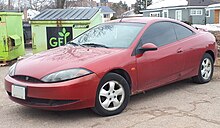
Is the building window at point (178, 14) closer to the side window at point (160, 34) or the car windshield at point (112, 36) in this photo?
the side window at point (160, 34)

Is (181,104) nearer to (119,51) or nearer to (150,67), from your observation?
(150,67)

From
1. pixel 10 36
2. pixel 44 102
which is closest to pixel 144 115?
pixel 44 102

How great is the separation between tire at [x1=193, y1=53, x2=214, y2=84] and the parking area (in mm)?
677

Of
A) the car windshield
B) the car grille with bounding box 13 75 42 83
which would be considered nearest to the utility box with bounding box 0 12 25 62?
the car windshield

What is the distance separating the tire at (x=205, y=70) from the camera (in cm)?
621

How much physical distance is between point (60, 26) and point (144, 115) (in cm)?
557

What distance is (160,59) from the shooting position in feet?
16.9

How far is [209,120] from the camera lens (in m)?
4.26

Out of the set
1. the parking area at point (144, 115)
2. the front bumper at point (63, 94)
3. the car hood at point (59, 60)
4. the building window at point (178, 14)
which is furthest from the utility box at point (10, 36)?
the building window at point (178, 14)

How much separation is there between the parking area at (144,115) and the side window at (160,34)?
95 cm

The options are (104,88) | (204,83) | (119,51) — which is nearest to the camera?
(104,88)

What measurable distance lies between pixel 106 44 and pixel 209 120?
194 cm

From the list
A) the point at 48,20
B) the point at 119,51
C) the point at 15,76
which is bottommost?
the point at 15,76

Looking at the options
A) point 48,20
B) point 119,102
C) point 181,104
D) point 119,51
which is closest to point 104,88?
point 119,102
